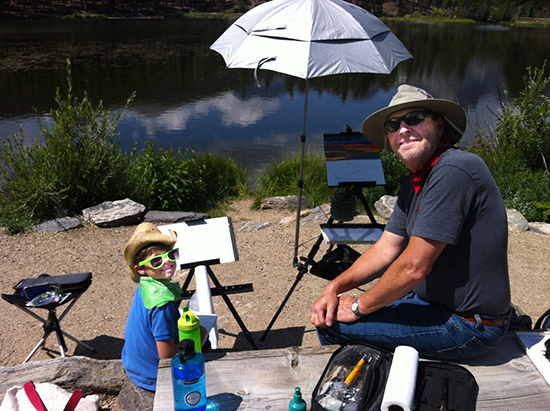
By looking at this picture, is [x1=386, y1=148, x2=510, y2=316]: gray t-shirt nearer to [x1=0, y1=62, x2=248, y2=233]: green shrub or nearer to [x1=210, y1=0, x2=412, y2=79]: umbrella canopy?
[x1=210, y1=0, x2=412, y2=79]: umbrella canopy

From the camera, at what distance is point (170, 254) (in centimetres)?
186

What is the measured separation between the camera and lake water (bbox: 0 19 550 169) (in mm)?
9578

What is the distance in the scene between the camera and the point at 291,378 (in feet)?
5.42

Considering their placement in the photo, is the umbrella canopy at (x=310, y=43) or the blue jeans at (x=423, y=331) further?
the umbrella canopy at (x=310, y=43)

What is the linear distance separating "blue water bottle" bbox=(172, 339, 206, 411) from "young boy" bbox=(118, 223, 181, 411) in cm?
35

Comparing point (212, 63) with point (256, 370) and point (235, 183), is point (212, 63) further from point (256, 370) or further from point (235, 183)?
point (256, 370)

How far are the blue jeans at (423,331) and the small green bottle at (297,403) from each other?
45cm

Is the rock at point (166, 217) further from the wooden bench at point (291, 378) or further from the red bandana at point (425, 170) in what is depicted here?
the red bandana at point (425, 170)

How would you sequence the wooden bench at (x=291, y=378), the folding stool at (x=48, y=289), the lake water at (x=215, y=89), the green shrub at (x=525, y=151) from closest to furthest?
1. the wooden bench at (x=291, y=378)
2. the folding stool at (x=48, y=289)
3. the green shrub at (x=525, y=151)
4. the lake water at (x=215, y=89)

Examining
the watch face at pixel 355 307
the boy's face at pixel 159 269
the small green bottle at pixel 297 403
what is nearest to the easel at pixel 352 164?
the watch face at pixel 355 307

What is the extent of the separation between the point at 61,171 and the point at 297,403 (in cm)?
427

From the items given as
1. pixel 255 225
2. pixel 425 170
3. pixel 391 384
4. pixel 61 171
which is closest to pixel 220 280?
pixel 255 225

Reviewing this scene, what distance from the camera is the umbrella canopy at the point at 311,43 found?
2939 millimetres

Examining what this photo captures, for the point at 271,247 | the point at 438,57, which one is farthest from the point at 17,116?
the point at 438,57
